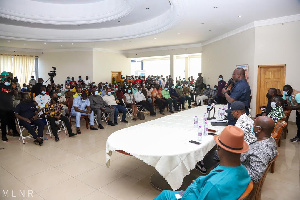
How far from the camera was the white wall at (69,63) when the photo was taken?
14.8m

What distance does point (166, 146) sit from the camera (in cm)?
292

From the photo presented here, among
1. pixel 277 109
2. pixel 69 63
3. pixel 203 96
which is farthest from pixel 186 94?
pixel 69 63

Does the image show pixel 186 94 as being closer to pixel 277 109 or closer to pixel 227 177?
pixel 277 109

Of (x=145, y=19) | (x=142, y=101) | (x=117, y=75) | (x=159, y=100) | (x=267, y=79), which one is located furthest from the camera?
(x=117, y=75)

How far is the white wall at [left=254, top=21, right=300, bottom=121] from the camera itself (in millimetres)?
7115

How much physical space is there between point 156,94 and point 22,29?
25.3 feet

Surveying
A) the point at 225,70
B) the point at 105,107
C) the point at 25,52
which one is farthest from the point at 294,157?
the point at 25,52

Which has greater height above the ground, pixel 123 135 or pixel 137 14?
pixel 137 14

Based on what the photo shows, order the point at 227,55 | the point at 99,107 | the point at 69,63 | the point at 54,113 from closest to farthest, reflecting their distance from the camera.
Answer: the point at 54,113
the point at 99,107
the point at 227,55
the point at 69,63

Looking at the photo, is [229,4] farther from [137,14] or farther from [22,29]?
[22,29]

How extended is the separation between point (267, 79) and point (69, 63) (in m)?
12.7

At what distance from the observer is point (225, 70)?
10.2m

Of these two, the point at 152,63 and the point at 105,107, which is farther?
the point at 152,63

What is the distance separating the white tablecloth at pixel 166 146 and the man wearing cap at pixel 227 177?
3.08 feet
